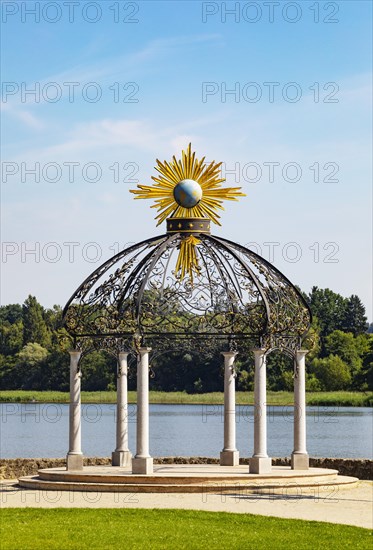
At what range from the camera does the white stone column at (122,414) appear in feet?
103

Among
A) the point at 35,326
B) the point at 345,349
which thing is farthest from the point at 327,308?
the point at 35,326

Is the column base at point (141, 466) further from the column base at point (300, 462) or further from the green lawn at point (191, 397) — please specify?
the green lawn at point (191, 397)

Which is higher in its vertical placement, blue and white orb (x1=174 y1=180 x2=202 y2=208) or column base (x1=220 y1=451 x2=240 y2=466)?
blue and white orb (x1=174 y1=180 x2=202 y2=208)

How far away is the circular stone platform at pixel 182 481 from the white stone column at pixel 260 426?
261mm

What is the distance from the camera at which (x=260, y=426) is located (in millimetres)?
29781

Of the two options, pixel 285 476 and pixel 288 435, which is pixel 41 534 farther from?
pixel 288 435

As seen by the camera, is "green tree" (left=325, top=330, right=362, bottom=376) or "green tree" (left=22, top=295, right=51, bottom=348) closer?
"green tree" (left=325, top=330, right=362, bottom=376)

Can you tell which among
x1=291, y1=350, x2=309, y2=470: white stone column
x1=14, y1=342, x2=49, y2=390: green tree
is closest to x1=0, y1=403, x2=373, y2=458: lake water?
x1=14, y1=342, x2=49, y2=390: green tree

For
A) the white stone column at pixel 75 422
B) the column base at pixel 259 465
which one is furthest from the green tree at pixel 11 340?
the column base at pixel 259 465

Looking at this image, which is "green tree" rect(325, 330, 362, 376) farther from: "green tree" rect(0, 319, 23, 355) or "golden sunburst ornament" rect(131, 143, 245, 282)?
"golden sunburst ornament" rect(131, 143, 245, 282)

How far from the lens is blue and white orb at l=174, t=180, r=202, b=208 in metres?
30.5

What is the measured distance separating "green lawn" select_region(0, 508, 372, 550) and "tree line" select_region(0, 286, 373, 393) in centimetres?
3738

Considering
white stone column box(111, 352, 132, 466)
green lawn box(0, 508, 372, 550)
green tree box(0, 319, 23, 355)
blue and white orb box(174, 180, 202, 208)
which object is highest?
green tree box(0, 319, 23, 355)

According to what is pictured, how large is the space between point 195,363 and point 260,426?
4382 cm
